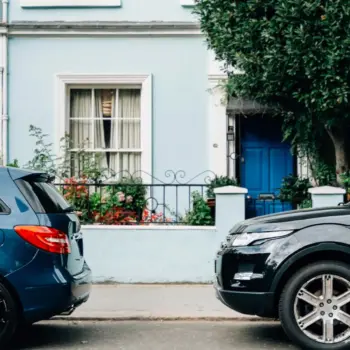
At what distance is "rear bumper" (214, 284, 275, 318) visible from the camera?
6.91m

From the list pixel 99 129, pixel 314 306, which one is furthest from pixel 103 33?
pixel 314 306

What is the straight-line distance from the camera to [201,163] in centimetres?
1265

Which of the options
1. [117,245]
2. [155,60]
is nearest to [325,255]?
[117,245]

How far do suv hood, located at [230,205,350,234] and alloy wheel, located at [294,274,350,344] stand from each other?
51cm

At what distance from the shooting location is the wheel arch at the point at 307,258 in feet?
22.5

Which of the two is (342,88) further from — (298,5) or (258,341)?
(258,341)

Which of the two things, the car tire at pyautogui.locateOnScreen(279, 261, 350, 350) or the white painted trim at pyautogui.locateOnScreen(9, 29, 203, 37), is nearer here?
the car tire at pyautogui.locateOnScreen(279, 261, 350, 350)

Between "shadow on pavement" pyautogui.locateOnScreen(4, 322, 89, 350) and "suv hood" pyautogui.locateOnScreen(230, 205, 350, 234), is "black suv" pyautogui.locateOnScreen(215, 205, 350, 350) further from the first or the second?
"shadow on pavement" pyautogui.locateOnScreen(4, 322, 89, 350)

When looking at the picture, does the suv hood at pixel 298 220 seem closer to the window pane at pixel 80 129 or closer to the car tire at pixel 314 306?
the car tire at pixel 314 306

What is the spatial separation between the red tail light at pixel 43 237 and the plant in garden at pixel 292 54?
4639 mm

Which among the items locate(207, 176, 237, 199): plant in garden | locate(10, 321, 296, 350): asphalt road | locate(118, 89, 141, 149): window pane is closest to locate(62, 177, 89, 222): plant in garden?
locate(118, 89, 141, 149): window pane

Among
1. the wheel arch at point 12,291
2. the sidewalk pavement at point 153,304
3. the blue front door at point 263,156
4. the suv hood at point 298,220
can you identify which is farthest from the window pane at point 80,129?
the wheel arch at point 12,291

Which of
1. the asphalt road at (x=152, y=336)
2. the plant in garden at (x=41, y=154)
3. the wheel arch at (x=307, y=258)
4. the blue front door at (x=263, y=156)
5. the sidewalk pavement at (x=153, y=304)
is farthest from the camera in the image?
the blue front door at (x=263, y=156)

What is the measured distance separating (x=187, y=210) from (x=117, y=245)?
5.54 feet
